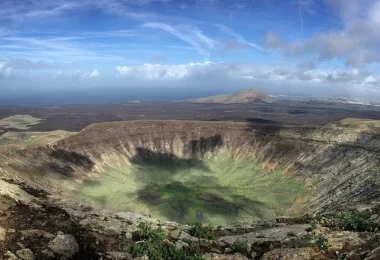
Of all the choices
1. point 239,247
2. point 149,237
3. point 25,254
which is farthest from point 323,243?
point 25,254

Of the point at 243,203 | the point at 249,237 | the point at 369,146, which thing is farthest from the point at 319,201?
the point at 249,237

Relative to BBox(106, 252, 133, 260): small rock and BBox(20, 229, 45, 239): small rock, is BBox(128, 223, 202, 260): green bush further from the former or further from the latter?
BBox(20, 229, 45, 239): small rock

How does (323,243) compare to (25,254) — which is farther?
(323,243)

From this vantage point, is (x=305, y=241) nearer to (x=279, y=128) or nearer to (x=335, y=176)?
(x=335, y=176)

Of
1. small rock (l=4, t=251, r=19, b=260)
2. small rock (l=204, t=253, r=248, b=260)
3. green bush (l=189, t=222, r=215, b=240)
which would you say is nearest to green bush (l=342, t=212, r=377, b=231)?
small rock (l=204, t=253, r=248, b=260)

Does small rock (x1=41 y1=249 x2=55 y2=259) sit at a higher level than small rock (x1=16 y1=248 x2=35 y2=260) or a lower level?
lower

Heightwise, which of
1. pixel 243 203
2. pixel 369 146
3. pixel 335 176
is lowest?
pixel 243 203

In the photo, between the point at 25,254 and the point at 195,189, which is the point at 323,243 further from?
the point at 195,189
